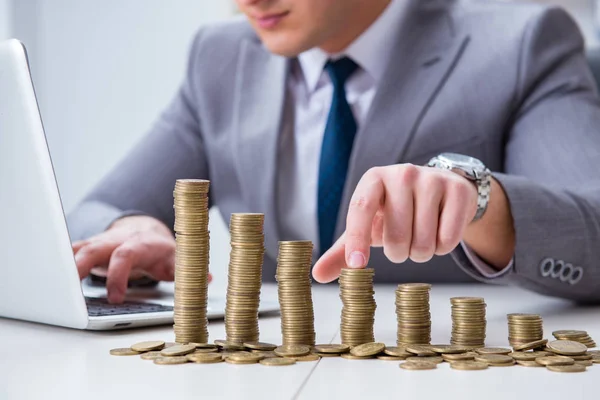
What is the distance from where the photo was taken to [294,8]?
1.82 m

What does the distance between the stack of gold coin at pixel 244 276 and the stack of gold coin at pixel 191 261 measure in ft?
0.11

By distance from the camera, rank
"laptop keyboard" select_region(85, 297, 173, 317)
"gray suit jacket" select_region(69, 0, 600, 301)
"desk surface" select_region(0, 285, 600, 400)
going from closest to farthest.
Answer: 1. "desk surface" select_region(0, 285, 600, 400)
2. "laptop keyboard" select_region(85, 297, 173, 317)
3. "gray suit jacket" select_region(69, 0, 600, 301)

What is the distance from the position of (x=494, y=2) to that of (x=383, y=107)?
45 centimetres

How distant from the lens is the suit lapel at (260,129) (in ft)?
6.67

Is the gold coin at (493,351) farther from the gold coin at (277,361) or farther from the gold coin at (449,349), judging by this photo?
the gold coin at (277,361)

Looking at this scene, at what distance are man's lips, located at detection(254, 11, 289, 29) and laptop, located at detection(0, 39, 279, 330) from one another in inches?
34.4

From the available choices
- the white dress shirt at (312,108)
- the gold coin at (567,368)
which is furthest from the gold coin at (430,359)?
the white dress shirt at (312,108)

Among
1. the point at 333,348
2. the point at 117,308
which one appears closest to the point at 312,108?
the point at 117,308

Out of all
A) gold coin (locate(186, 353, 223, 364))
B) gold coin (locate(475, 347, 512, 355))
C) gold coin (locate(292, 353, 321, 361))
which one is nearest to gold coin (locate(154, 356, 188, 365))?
gold coin (locate(186, 353, 223, 364))

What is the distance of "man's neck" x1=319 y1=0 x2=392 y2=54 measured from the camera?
201 cm

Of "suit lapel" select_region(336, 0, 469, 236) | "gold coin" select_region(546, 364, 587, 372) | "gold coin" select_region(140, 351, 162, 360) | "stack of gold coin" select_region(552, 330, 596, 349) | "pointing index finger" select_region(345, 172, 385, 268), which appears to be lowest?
"stack of gold coin" select_region(552, 330, 596, 349)

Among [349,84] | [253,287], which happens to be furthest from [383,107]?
[253,287]

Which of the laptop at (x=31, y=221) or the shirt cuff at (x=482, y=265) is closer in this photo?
the laptop at (x=31, y=221)

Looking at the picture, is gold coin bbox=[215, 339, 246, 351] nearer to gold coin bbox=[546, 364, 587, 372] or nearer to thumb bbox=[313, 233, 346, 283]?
thumb bbox=[313, 233, 346, 283]
